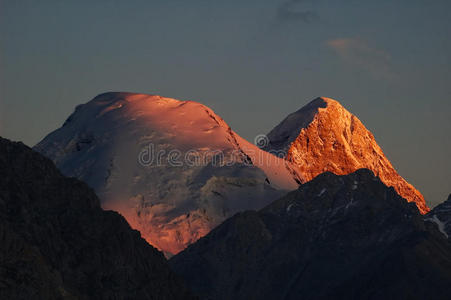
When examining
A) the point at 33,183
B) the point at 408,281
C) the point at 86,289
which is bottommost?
the point at 408,281

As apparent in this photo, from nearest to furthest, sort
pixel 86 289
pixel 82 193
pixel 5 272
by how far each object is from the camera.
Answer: pixel 5 272
pixel 86 289
pixel 82 193

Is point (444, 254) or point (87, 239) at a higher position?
point (87, 239)

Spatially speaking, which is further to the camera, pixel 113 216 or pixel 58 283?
pixel 113 216

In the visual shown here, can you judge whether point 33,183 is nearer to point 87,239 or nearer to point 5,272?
point 87,239

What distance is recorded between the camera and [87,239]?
164000 mm

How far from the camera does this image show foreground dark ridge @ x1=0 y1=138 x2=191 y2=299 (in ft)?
509

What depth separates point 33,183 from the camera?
164 metres

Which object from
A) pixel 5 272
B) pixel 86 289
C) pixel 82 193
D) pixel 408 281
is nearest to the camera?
pixel 5 272

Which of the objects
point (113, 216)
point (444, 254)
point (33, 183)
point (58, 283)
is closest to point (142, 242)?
point (113, 216)

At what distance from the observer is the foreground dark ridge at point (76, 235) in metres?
155

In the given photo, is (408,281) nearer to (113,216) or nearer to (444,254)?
(444,254)

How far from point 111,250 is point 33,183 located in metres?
12.6

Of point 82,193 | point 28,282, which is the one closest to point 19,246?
point 28,282

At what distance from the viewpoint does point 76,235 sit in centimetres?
16325
